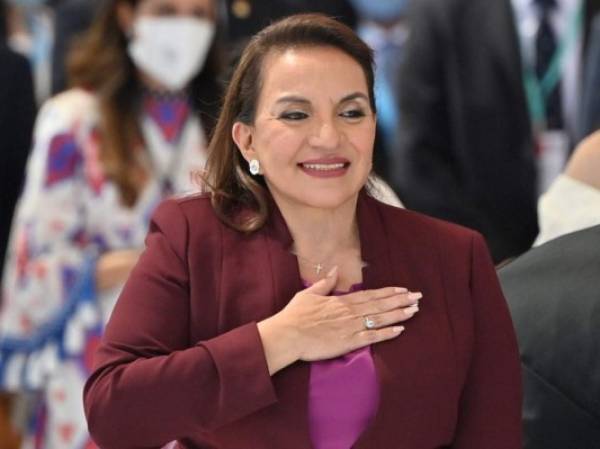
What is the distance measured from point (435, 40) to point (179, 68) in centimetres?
74

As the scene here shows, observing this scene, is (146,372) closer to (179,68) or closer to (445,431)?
(445,431)

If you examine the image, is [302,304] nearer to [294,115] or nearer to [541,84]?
[294,115]

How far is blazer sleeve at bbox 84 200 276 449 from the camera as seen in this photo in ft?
6.62

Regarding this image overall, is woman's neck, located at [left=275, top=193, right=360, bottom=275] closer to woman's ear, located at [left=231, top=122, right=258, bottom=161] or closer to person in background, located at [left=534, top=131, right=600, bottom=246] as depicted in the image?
woman's ear, located at [left=231, top=122, right=258, bottom=161]

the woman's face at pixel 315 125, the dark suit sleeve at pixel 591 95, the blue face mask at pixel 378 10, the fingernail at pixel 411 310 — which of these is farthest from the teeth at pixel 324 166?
the blue face mask at pixel 378 10

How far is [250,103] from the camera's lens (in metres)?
2.21

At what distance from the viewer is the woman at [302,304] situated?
204 centimetres

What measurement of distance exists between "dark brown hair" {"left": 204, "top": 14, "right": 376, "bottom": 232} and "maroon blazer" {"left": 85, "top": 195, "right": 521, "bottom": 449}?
3cm

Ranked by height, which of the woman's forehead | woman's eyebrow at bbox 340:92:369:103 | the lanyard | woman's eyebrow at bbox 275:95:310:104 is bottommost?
the lanyard

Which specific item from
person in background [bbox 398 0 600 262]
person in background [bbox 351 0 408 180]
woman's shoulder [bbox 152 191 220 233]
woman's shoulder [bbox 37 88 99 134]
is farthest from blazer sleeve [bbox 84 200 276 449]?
person in background [bbox 351 0 408 180]

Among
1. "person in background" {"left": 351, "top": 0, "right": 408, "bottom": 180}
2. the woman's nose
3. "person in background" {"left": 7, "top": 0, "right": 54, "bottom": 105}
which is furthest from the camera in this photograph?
"person in background" {"left": 7, "top": 0, "right": 54, "bottom": 105}

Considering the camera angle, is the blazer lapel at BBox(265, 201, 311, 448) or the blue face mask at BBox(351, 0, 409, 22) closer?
the blazer lapel at BBox(265, 201, 311, 448)

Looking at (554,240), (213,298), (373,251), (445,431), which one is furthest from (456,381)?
(554,240)

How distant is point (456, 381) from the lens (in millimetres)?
2127
